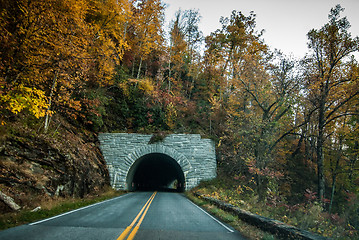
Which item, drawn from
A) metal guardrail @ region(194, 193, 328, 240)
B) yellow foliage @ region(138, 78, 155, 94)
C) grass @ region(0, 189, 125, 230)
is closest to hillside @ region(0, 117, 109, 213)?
A: grass @ region(0, 189, 125, 230)

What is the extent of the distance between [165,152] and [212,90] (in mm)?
12043

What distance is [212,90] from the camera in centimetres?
2659

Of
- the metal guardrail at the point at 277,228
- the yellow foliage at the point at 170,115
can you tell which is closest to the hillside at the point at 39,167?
the metal guardrail at the point at 277,228

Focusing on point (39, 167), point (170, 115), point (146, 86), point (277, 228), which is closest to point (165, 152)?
point (170, 115)

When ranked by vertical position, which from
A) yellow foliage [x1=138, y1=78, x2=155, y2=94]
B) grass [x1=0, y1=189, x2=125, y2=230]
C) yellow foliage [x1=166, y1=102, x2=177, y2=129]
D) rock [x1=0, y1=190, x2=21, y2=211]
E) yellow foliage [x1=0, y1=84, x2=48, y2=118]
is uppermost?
Result: yellow foliage [x1=138, y1=78, x2=155, y2=94]

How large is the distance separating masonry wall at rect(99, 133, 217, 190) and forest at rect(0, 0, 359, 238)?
1368 mm

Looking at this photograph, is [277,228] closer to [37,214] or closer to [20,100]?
[37,214]

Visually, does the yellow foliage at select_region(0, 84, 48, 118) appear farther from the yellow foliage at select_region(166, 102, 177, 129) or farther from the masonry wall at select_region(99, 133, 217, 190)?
the yellow foliage at select_region(166, 102, 177, 129)

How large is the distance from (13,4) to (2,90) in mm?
3412

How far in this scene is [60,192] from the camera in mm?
9211

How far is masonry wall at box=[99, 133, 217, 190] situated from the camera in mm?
18109

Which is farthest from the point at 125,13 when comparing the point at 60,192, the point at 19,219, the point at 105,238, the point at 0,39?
the point at 105,238

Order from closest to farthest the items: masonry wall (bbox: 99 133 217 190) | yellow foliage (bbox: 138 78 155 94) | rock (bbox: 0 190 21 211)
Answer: rock (bbox: 0 190 21 211) < masonry wall (bbox: 99 133 217 190) < yellow foliage (bbox: 138 78 155 94)

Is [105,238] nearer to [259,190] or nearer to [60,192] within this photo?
[60,192]
